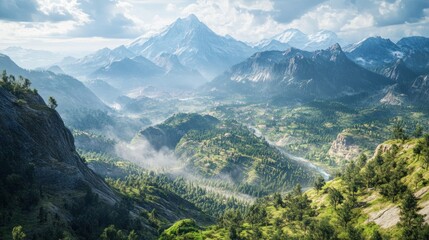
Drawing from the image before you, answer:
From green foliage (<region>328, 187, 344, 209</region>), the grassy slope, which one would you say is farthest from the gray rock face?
green foliage (<region>328, 187, 344, 209</region>)

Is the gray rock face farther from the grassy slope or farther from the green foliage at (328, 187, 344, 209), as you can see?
the green foliage at (328, 187, 344, 209)

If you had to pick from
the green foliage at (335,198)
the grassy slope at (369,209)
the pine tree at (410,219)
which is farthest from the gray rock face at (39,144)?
the pine tree at (410,219)

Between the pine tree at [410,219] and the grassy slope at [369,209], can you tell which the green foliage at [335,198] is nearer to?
the grassy slope at [369,209]

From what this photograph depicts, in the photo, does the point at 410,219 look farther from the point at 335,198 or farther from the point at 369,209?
the point at 335,198

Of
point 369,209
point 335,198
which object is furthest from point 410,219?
point 335,198

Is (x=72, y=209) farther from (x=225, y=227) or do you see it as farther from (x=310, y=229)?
(x=310, y=229)

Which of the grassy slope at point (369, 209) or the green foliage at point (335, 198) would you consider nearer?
the grassy slope at point (369, 209)

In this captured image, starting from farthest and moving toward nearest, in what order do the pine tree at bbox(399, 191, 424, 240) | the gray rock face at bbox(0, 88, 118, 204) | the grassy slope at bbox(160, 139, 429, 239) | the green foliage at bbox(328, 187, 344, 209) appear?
the green foliage at bbox(328, 187, 344, 209)
the gray rock face at bbox(0, 88, 118, 204)
the grassy slope at bbox(160, 139, 429, 239)
the pine tree at bbox(399, 191, 424, 240)

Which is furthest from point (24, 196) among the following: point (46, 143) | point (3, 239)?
point (46, 143)
